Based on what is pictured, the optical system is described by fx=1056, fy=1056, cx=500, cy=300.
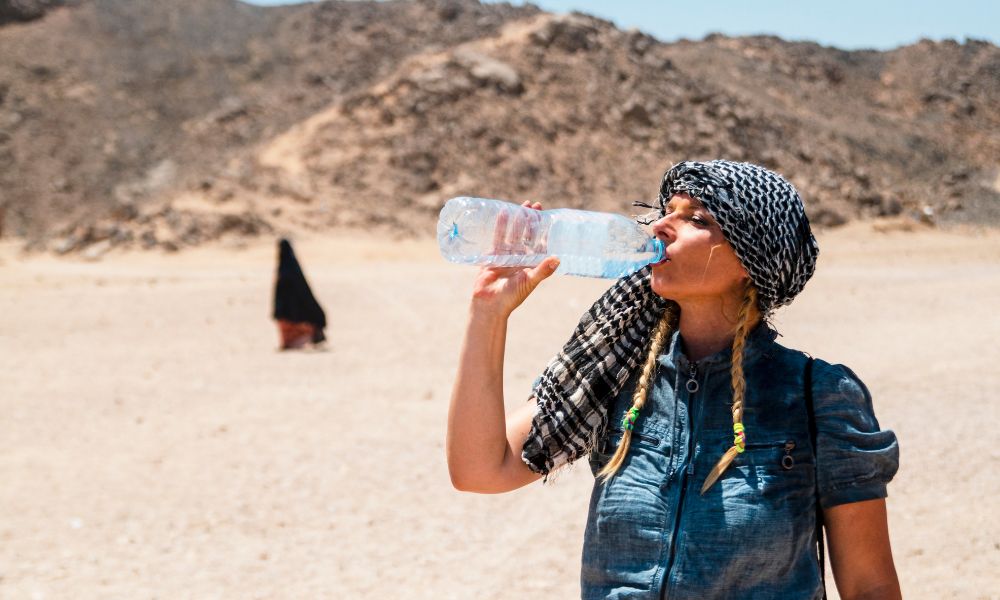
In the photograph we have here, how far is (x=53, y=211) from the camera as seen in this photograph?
1417 inches

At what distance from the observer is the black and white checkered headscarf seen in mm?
2057

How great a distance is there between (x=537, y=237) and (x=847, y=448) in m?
1.05

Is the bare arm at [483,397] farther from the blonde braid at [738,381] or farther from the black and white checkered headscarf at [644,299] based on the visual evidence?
the blonde braid at [738,381]

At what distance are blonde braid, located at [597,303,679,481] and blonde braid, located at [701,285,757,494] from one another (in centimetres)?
16

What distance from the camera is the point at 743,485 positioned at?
204 cm

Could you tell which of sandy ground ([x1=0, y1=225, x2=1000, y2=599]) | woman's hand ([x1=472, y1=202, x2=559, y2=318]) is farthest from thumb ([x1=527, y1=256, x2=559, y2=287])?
sandy ground ([x1=0, y1=225, x2=1000, y2=599])

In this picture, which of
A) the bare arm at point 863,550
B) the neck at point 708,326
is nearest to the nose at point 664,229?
the neck at point 708,326

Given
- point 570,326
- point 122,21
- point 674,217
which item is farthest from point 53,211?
point 674,217

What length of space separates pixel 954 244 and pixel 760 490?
29.6 m

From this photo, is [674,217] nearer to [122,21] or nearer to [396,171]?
[396,171]

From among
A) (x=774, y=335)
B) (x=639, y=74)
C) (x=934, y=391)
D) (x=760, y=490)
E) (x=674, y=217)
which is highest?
A: (x=639, y=74)

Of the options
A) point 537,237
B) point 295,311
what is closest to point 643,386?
point 537,237

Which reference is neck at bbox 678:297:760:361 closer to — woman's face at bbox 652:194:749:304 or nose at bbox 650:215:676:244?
woman's face at bbox 652:194:749:304

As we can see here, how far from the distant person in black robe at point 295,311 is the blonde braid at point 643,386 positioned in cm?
1028
